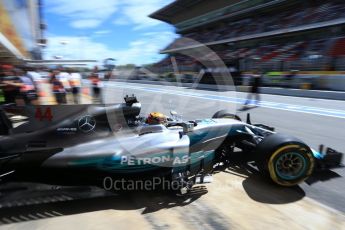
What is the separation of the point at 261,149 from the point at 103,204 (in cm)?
189

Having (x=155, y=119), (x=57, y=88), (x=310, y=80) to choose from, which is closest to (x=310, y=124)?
(x=155, y=119)

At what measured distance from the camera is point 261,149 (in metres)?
3.74

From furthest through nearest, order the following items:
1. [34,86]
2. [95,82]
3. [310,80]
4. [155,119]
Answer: [310,80] < [95,82] < [34,86] < [155,119]

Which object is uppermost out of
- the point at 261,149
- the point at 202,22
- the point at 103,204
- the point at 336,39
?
the point at 202,22

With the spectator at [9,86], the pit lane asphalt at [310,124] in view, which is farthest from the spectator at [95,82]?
the pit lane asphalt at [310,124]

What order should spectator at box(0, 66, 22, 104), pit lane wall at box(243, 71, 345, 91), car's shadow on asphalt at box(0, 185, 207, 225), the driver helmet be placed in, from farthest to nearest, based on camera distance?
pit lane wall at box(243, 71, 345, 91), spectator at box(0, 66, 22, 104), the driver helmet, car's shadow on asphalt at box(0, 185, 207, 225)

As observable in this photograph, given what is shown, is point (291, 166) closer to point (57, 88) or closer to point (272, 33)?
point (57, 88)

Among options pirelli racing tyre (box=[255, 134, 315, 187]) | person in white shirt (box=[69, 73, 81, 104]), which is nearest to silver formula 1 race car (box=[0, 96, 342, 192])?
pirelli racing tyre (box=[255, 134, 315, 187])

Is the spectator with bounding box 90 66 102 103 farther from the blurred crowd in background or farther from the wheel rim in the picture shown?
the wheel rim

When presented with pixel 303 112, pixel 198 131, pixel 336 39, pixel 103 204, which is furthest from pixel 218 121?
pixel 336 39

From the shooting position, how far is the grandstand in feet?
74.9

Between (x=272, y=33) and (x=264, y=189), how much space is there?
1114 inches

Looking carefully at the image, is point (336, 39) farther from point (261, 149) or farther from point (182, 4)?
point (182, 4)

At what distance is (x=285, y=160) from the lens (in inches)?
147
